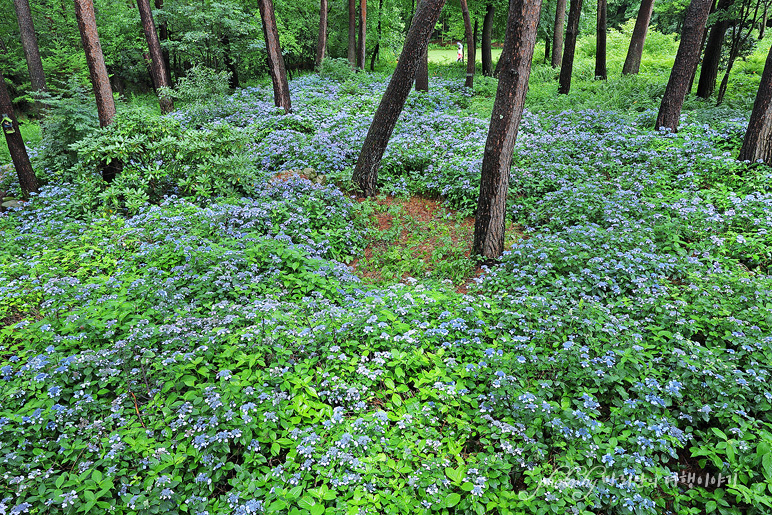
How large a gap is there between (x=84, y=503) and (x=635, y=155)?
31.5 ft

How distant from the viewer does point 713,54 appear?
1062 cm

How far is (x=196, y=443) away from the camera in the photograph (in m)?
2.98

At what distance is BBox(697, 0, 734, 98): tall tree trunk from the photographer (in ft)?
34.4

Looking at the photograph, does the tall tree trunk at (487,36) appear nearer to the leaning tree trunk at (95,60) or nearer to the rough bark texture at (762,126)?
the rough bark texture at (762,126)

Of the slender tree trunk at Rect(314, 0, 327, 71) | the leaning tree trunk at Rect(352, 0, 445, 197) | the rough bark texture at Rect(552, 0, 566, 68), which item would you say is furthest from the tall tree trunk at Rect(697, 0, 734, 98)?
the slender tree trunk at Rect(314, 0, 327, 71)

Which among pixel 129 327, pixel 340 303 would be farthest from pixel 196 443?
pixel 340 303

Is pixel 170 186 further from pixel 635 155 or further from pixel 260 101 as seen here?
pixel 635 155

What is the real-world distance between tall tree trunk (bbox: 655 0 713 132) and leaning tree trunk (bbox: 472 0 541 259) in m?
5.33

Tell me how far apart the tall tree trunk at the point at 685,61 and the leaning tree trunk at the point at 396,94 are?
5508 millimetres

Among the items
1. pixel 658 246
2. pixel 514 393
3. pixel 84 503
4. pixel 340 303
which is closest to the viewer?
pixel 84 503

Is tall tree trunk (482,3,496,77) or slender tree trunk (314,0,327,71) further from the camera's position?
tall tree trunk (482,3,496,77)

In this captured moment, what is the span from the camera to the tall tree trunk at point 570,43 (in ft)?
41.5

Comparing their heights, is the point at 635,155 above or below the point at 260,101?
below

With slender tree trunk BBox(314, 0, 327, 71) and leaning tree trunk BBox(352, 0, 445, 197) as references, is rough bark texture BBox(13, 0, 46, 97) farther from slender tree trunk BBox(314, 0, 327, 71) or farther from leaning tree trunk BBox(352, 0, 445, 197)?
leaning tree trunk BBox(352, 0, 445, 197)
